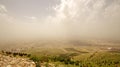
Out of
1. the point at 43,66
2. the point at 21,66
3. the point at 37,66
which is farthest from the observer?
the point at 43,66

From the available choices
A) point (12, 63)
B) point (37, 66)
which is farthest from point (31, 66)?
point (12, 63)

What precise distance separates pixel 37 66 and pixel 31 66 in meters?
2.24

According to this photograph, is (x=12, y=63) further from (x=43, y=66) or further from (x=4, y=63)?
(x=43, y=66)

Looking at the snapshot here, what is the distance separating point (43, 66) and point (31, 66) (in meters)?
6.60

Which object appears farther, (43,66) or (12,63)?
(43,66)

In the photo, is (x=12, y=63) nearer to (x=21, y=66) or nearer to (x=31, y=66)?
(x=21, y=66)

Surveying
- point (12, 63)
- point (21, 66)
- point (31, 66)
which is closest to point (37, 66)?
point (31, 66)

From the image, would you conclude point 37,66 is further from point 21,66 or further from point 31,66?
point 21,66

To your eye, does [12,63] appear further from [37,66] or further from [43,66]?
[43,66]

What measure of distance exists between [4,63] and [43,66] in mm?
13381

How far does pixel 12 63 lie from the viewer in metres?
40.2

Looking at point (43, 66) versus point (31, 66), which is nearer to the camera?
point (31, 66)

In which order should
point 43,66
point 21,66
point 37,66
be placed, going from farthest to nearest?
point 43,66 → point 37,66 → point 21,66

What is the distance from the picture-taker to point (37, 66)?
41.4 metres
